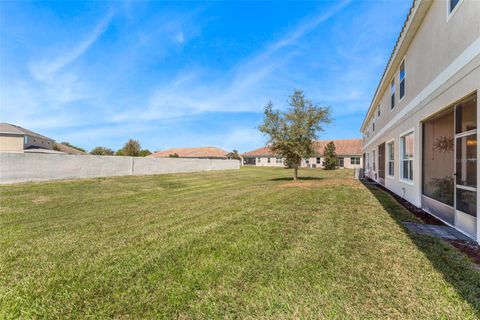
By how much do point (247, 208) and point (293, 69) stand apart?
16.2 meters

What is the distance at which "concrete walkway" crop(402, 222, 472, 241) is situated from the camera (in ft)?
14.9

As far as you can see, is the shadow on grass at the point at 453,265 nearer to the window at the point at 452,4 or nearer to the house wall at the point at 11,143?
the window at the point at 452,4

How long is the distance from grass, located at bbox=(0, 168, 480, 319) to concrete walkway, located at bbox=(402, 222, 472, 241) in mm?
339

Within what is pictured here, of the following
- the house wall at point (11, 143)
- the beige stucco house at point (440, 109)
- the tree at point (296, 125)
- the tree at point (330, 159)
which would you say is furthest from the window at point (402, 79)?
the house wall at point (11, 143)

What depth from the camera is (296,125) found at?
16.6 m

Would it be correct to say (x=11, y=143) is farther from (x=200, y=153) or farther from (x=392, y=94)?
(x=392, y=94)

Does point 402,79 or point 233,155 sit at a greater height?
Result: point 402,79

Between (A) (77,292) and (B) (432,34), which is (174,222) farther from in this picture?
(B) (432,34)

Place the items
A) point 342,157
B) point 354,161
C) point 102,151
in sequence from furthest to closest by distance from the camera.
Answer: point 102,151
point 342,157
point 354,161

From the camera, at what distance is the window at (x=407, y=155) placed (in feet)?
27.8

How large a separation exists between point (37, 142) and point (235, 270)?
41.6 metres

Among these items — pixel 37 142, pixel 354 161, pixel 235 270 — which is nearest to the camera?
pixel 235 270

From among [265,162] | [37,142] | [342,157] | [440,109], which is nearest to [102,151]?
[37,142]

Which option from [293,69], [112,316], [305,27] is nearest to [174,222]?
[112,316]
